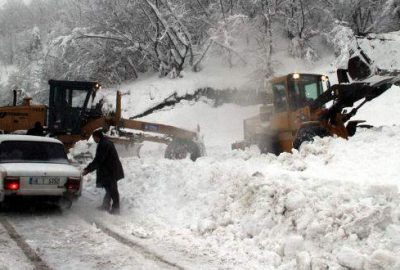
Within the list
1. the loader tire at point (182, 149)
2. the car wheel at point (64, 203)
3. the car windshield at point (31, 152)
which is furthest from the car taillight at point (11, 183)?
the loader tire at point (182, 149)

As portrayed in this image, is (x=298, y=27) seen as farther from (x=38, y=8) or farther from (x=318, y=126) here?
(x=38, y=8)

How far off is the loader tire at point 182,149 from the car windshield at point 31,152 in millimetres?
6578

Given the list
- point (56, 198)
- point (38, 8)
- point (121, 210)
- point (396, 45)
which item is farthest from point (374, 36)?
point (38, 8)

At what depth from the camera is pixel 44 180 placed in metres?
8.36

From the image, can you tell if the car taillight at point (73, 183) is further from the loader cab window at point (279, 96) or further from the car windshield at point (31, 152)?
the loader cab window at point (279, 96)

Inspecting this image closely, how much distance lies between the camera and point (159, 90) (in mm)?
27125

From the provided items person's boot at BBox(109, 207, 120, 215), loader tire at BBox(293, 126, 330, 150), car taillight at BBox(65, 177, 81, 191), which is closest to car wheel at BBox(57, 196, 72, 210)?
car taillight at BBox(65, 177, 81, 191)

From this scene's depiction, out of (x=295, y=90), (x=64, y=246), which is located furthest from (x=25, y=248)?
(x=295, y=90)

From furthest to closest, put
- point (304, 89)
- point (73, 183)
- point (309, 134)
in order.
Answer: point (304, 89) → point (309, 134) → point (73, 183)

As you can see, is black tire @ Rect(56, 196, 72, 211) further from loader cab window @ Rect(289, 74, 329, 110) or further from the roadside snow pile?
loader cab window @ Rect(289, 74, 329, 110)

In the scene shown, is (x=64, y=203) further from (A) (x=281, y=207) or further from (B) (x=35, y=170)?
(A) (x=281, y=207)

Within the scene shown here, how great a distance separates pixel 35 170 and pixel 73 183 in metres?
0.73

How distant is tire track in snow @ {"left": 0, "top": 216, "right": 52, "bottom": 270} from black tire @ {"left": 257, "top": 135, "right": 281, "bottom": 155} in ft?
27.5

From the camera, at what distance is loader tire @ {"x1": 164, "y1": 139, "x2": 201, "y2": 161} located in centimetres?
1598
